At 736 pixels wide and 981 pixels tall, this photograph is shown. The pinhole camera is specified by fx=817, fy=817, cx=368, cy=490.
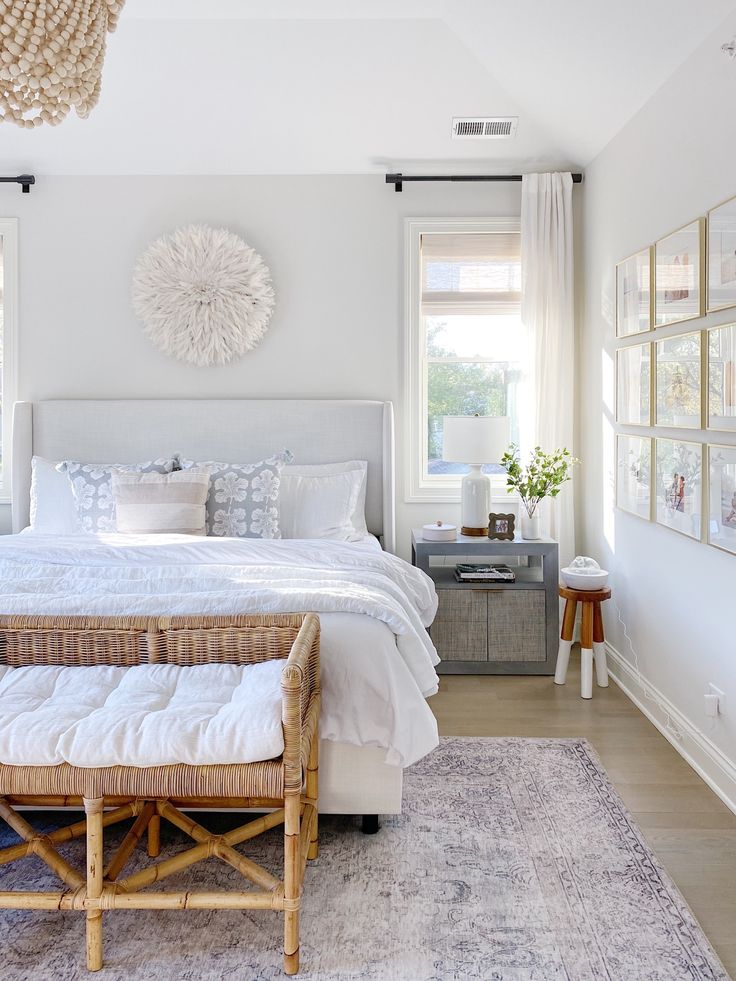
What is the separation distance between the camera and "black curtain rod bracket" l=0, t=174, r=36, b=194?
14.2 ft

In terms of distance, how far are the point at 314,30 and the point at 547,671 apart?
3236mm

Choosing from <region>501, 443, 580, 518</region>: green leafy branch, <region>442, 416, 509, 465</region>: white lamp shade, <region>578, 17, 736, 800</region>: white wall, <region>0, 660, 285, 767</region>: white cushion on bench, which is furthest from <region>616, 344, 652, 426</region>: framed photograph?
<region>0, 660, 285, 767</region>: white cushion on bench

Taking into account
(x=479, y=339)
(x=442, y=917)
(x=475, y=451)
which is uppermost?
(x=479, y=339)

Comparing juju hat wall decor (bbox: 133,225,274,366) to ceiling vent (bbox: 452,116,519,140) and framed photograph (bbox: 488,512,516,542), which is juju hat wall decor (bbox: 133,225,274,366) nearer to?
ceiling vent (bbox: 452,116,519,140)

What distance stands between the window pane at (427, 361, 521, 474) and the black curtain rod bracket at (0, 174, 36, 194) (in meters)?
2.35

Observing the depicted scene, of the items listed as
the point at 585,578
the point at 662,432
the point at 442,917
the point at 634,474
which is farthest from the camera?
the point at 585,578

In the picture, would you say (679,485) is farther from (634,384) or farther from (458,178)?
(458,178)

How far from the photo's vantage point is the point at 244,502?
3.77 metres

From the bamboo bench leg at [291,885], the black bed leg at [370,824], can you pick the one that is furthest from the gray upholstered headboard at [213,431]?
the bamboo bench leg at [291,885]

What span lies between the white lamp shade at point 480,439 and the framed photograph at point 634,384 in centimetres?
58

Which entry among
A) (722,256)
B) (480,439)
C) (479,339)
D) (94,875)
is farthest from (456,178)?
(94,875)

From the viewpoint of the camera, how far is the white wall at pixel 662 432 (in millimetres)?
2730

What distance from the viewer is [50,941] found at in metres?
1.94

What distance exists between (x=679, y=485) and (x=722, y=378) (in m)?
0.50
